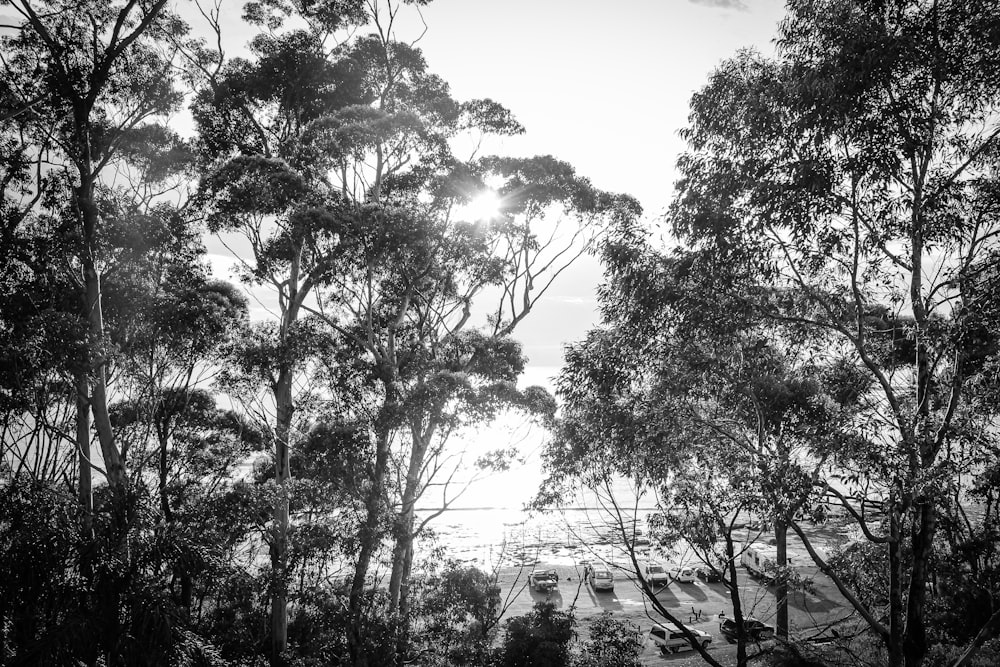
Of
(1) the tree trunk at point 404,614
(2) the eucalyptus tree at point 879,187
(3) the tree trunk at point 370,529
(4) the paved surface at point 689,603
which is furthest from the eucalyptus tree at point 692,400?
(4) the paved surface at point 689,603

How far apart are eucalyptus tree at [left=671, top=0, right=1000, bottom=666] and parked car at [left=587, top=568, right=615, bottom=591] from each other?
1777 cm

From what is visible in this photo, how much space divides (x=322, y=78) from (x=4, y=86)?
5.57 metres

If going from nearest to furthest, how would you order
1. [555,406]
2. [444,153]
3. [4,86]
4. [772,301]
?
[772,301] < [4,86] < [555,406] < [444,153]

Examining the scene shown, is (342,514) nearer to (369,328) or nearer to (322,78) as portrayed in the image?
(369,328)

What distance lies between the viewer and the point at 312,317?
1164 cm

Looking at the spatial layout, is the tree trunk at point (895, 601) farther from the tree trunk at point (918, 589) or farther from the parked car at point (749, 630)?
the parked car at point (749, 630)

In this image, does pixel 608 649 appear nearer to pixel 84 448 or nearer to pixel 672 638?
pixel 672 638

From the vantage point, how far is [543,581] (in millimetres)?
22578

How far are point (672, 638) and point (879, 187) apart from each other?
14015 millimetres

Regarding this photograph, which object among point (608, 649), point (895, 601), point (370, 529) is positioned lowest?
point (608, 649)

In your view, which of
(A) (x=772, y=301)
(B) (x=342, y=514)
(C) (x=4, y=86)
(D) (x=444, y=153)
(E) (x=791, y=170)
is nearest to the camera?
(E) (x=791, y=170)

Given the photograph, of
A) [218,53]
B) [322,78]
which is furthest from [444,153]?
[218,53]

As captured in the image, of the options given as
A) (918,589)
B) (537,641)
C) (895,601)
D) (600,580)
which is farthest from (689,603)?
(918,589)

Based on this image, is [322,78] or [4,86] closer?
[4,86]
